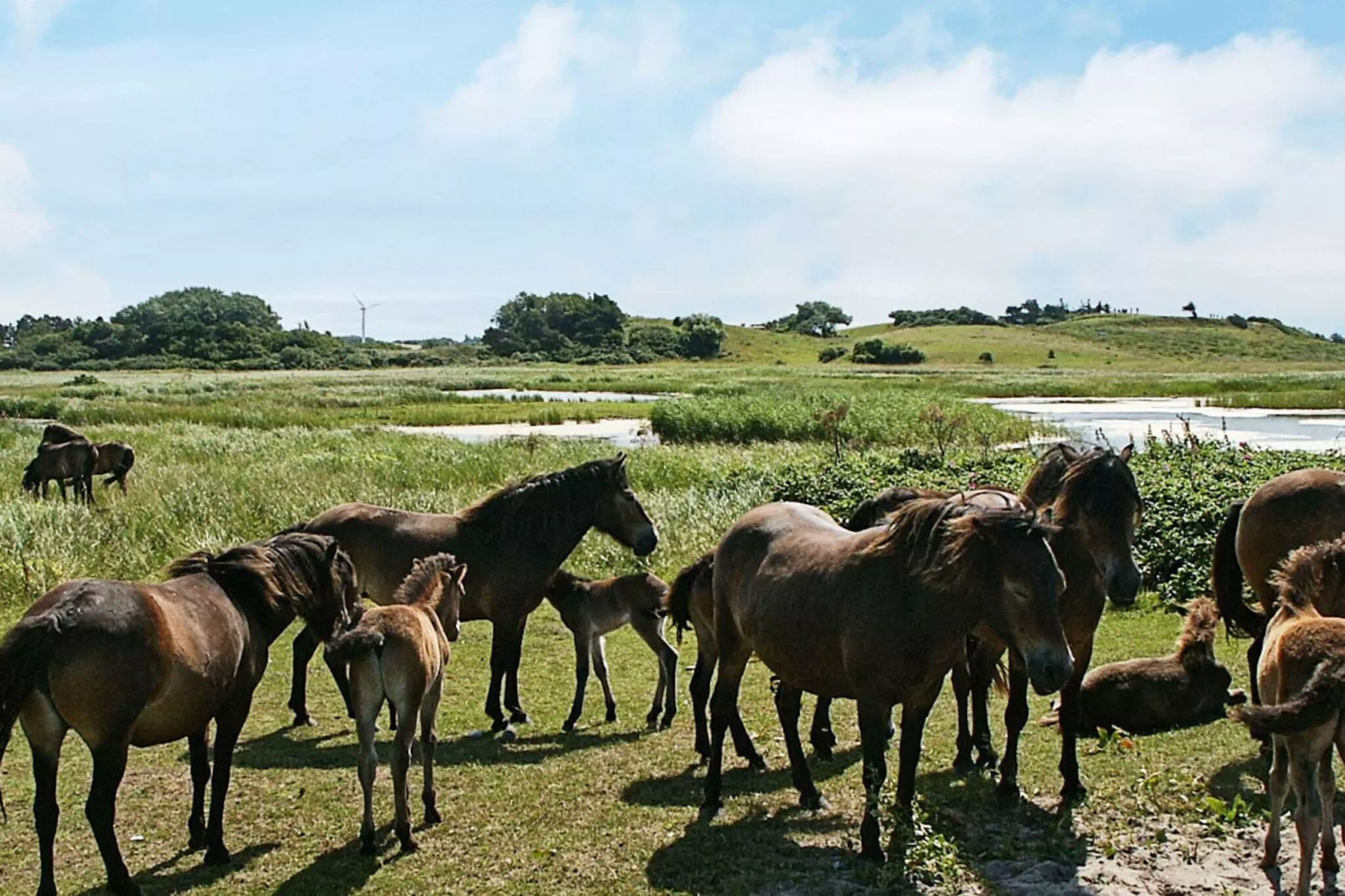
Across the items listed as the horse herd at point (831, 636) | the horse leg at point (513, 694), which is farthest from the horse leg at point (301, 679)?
the horse herd at point (831, 636)

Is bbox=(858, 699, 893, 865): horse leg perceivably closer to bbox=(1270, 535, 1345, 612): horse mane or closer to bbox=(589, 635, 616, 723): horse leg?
bbox=(1270, 535, 1345, 612): horse mane

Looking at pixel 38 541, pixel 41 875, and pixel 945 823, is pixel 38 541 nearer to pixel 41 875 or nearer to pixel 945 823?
pixel 41 875

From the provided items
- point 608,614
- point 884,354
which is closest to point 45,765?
point 608,614

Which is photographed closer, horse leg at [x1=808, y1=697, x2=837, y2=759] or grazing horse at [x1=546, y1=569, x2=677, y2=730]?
horse leg at [x1=808, y1=697, x2=837, y2=759]

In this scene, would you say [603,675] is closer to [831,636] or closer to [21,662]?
[831,636]

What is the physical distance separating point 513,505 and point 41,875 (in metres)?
5.03

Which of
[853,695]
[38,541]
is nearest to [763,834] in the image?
[853,695]

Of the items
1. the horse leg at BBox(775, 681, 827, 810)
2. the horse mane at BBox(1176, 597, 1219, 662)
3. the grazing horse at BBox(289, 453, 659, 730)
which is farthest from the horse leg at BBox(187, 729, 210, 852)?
the horse mane at BBox(1176, 597, 1219, 662)

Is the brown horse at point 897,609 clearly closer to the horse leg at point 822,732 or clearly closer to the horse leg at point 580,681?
the horse leg at point 822,732

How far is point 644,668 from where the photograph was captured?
10.8 metres

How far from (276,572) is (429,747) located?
1.46m

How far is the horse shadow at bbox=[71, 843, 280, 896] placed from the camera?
5672mm

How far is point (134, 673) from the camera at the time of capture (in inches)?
209

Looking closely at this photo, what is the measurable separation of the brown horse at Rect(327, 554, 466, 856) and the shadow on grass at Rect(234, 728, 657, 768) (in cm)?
138
